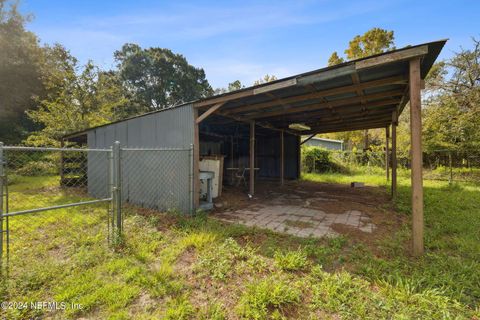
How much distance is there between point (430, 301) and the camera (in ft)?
5.97

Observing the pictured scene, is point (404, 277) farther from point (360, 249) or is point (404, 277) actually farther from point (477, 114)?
point (477, 114)

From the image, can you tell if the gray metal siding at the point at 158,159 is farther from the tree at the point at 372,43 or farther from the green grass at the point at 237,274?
the tree at the point at 372,43

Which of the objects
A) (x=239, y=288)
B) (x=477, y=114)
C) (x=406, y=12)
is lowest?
(x=239, y=288)

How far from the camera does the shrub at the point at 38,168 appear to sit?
9.99 meters

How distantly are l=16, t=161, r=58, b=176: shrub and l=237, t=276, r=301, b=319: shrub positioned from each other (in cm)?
1209

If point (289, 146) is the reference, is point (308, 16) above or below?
above

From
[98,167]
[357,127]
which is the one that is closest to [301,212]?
[357,127]

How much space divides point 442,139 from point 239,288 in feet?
42.7

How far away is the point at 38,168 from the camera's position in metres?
10.2

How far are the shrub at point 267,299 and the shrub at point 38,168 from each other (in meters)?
12.1

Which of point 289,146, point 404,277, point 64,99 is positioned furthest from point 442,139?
point 64,99

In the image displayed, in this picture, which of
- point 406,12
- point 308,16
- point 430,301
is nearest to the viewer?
point 430,301

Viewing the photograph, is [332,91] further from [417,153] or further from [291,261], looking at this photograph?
[291,261]

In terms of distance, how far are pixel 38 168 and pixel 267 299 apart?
13.0 m
